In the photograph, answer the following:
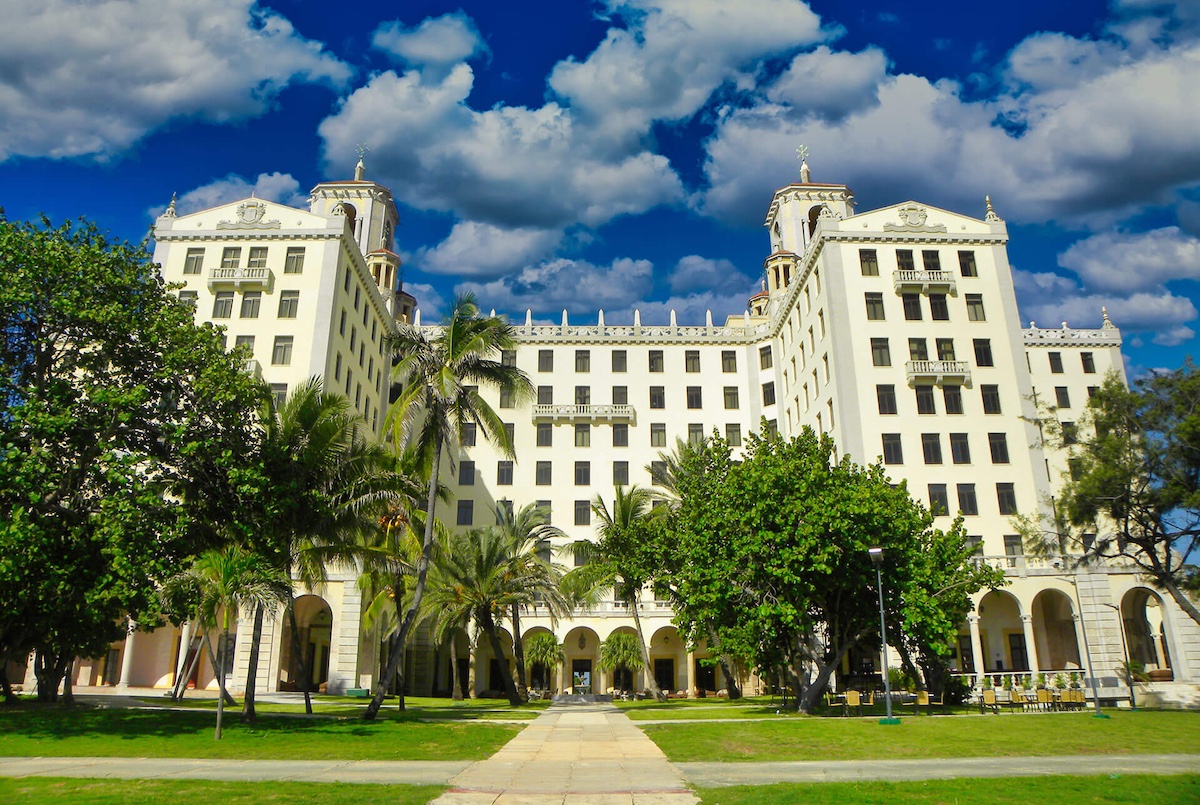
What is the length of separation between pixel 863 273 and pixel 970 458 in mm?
12455

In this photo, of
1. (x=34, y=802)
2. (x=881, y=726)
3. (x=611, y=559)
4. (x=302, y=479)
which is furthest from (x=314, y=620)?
(x=34, y=802)

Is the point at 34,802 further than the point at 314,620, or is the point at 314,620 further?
the point at 314,620

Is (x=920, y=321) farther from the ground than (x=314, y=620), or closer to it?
farther from the ground

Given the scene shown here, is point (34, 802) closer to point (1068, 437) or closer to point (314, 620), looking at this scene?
point (1068, 437)

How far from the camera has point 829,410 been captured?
163 feet

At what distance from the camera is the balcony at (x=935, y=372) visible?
157 feet

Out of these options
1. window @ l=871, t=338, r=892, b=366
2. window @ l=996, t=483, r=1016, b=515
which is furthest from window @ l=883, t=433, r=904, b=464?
window @ l=996, t=483, r=1016, b=515

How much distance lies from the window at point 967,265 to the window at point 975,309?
153 cm

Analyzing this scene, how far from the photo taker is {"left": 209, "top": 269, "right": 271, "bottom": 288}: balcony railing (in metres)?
47.1

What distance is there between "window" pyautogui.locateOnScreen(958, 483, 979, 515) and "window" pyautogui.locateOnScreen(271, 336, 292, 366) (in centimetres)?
3817

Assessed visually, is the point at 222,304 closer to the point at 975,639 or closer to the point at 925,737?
the point at 925,737

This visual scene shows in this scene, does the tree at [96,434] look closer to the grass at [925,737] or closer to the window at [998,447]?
the grass at [925,737]

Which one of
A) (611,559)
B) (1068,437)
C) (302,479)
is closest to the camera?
(302,479)

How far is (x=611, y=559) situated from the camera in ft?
139
